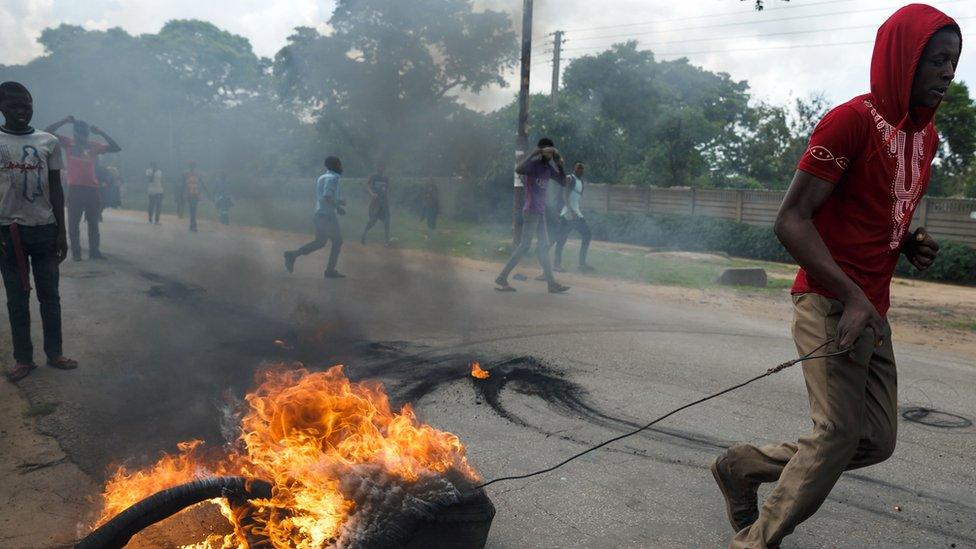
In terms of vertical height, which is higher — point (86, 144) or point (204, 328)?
point (86, 144)

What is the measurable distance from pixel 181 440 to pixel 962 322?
351 inches

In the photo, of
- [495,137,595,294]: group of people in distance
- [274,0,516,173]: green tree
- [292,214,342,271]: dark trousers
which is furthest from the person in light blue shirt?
[274,0,516,173]: green tree

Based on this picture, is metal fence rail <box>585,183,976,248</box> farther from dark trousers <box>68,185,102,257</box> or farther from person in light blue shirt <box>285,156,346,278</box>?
dark trousers <box>68,185,102,257</box>

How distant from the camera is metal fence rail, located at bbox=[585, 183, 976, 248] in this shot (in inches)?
519

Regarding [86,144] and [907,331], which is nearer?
[907,331]

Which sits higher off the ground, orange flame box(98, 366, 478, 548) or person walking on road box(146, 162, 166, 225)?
person walking on road box(146, 162, 166, 225)

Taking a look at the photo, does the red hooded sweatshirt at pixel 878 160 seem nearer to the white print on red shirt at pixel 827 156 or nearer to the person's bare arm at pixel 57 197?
the white print on red shirt at pixel 827 156

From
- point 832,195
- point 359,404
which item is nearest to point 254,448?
point 359,404

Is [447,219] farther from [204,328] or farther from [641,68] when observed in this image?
[204,328]

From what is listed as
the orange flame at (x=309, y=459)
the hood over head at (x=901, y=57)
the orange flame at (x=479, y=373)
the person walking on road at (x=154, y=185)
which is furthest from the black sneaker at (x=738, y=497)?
the person walking on road at (x=154, y=185)

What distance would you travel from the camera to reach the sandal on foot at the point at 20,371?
190 inches

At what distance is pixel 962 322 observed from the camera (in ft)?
28.4

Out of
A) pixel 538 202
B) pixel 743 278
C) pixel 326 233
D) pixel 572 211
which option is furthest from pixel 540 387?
pixel 743 278

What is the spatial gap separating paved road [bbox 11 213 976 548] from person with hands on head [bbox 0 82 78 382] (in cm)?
34
